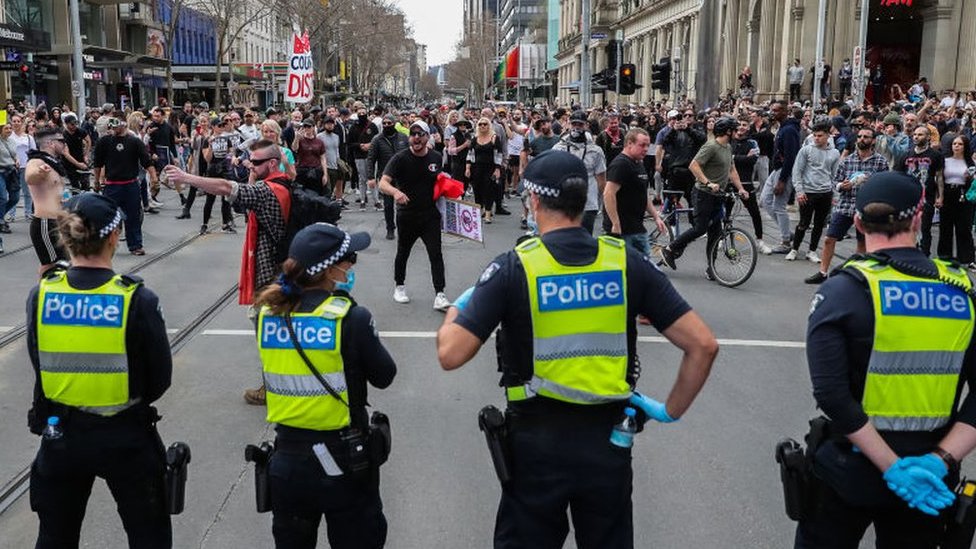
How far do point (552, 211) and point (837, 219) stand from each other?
8.92 metres

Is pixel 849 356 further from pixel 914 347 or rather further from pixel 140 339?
pixel 140 339

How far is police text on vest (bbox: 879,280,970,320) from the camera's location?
3055mm

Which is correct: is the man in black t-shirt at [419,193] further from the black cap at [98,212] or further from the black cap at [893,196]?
the black cap at [893,196]

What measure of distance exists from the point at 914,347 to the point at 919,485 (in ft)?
1.39

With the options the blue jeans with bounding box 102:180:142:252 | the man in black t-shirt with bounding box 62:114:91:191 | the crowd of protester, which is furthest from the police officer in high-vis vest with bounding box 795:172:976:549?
the man in black t-shirt with bounding box 62:114:91:191

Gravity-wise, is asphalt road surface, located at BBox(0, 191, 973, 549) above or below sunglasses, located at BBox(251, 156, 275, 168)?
below

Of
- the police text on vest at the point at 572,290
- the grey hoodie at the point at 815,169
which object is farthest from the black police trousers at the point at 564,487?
the grey hoodie at the point at 815,169

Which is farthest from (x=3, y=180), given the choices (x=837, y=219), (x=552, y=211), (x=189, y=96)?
(x=189, y=96)

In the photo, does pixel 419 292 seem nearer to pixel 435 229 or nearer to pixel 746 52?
pixel 435 229

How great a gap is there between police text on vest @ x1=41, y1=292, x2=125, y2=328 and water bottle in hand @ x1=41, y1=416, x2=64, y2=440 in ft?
1.18

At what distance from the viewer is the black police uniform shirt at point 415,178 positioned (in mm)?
9344

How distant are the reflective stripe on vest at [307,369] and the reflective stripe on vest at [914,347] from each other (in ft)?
5.80

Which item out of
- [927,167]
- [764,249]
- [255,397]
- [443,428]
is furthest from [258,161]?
[927,167]

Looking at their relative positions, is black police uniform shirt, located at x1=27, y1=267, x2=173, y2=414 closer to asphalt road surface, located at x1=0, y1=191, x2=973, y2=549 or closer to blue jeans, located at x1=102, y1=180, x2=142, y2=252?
asphalt road surface, located at x1=0, y1=191, x2=973, y2=549
